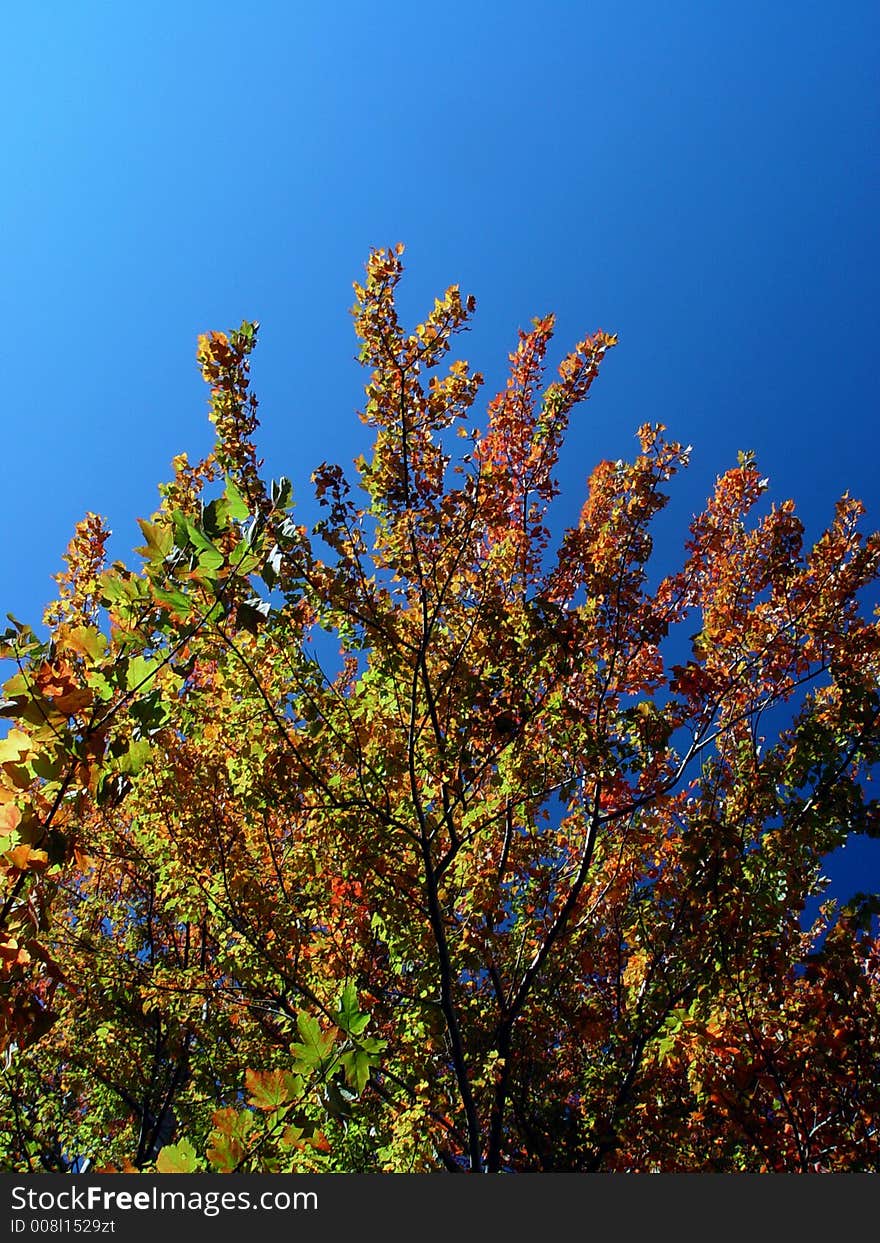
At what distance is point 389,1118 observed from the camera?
4.55m

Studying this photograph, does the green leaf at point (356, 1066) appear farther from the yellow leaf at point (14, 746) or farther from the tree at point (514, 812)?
the tree at point (514, 812)

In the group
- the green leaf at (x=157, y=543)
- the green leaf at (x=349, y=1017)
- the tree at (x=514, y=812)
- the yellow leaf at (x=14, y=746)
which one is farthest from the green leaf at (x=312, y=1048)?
the tree at (x=514, y=812)

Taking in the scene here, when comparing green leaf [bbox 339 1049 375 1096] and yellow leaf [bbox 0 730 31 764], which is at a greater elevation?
yellow leaf [bbox 0 730 31 764]

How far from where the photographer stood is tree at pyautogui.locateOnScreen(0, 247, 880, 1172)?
4.10 metres

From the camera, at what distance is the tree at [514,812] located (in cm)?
410

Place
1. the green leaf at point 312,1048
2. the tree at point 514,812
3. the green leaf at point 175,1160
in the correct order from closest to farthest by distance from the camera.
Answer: the green leaf at point 312,1048
the green leaf at point 175,1160
the tree at point 514,812

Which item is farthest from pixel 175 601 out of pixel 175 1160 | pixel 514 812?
pixel 514 812

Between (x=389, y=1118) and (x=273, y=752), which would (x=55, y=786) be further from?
(x=389, y=1118)

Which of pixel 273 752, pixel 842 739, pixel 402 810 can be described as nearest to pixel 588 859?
pixel 402 810

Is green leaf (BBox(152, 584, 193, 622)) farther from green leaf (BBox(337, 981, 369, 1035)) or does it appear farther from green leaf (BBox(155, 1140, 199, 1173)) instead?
green leaf (BBox(155, 1140, 199, 1173))

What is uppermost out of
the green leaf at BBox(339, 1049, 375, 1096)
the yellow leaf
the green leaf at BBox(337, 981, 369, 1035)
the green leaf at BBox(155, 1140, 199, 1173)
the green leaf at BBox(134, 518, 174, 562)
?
the green leaf at BBox(134, 518, 174, 562)

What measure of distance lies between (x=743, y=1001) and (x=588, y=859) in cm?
124

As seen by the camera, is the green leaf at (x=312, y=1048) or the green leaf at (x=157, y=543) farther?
the green leaf at (x=157, y=543)

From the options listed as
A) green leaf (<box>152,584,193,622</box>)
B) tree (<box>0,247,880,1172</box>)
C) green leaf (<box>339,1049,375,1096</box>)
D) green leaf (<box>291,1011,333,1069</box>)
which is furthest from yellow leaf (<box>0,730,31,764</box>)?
tree (<box>0,247,880,1172</box>)
